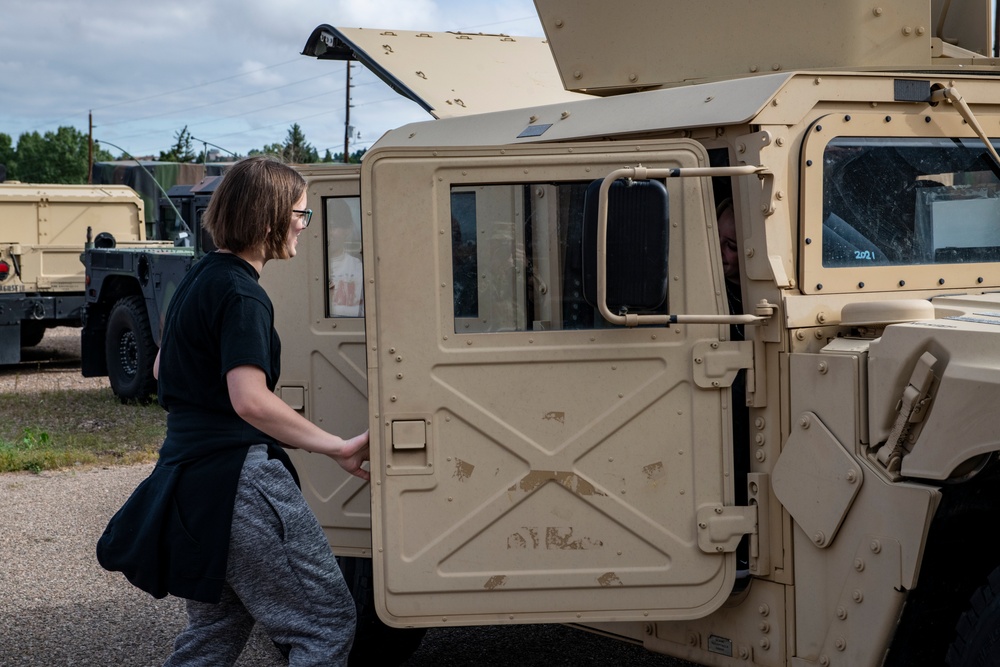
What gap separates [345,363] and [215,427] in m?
1.20

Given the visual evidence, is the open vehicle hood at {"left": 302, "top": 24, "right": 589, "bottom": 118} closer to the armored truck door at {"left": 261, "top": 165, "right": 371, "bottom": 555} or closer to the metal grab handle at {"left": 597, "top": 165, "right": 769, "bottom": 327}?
the armored truck door at {"left": 261, "top": 165, "right": 371, "bottom": 555}

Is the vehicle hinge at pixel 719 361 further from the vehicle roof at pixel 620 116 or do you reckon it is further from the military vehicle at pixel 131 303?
the military vehicle at pixel 131 303

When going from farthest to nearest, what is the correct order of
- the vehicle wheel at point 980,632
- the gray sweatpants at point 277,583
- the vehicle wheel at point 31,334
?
1. the vehicle wheel at point 31,334
2. the gray sweatpants at point 277,583
3. the vehicle wheel at point 980,632

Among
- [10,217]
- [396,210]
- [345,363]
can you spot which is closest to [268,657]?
[345,363]

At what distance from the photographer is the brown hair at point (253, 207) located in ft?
9.75

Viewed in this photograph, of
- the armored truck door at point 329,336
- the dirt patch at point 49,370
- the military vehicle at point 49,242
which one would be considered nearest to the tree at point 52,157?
the dirt patch at point 49,370

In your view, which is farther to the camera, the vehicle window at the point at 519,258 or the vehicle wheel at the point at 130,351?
the vehicle wheel at the point at 130,351

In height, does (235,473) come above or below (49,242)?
below

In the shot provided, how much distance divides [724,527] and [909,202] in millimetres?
1035

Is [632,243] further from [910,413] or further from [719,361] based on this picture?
[910,413]

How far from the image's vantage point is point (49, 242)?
14.6 metres

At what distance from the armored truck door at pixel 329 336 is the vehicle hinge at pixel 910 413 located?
184 cm

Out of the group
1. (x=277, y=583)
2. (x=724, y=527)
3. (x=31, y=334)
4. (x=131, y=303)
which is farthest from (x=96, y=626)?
(x=31, y=334)

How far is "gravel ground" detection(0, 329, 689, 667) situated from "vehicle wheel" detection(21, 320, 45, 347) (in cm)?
848
